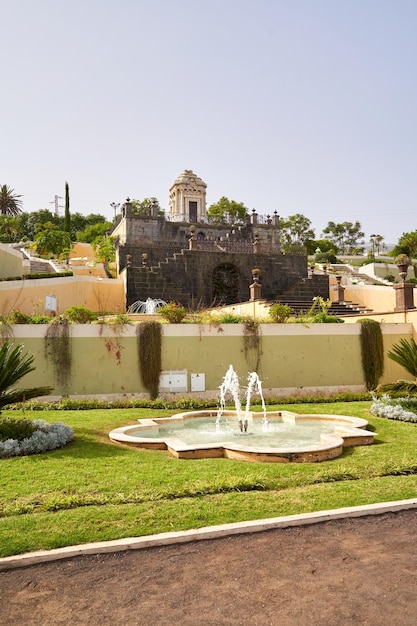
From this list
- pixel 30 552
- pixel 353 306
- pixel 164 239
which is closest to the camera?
pixel 30 552

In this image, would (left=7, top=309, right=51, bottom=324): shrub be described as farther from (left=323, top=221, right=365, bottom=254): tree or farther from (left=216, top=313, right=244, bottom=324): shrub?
(left=323, top=221, right=365, bottom=254): tree

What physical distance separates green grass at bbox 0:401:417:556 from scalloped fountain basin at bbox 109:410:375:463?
9.4 inches

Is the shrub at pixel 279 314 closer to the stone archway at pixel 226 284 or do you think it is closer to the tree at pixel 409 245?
the stone archway at pixel 226 284

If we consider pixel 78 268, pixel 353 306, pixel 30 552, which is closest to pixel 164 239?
pixel 78 268

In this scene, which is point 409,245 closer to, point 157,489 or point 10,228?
point 10,228

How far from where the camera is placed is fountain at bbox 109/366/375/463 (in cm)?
739

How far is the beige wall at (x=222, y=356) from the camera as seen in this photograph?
45.3 feet

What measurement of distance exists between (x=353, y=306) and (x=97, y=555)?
2281 centimetres

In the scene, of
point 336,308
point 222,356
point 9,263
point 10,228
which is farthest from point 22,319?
point 10,228

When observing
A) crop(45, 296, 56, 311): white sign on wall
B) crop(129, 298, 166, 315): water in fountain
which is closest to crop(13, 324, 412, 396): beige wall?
crop(45, 296, 56, 311): white sign on wall

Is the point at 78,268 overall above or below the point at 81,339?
above

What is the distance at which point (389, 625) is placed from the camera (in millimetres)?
3287

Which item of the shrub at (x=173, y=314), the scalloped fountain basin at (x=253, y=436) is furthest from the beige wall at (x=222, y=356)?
the scalloped fountain basin at (x=253, y=436)

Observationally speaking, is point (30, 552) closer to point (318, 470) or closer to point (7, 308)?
point (318, 470)
